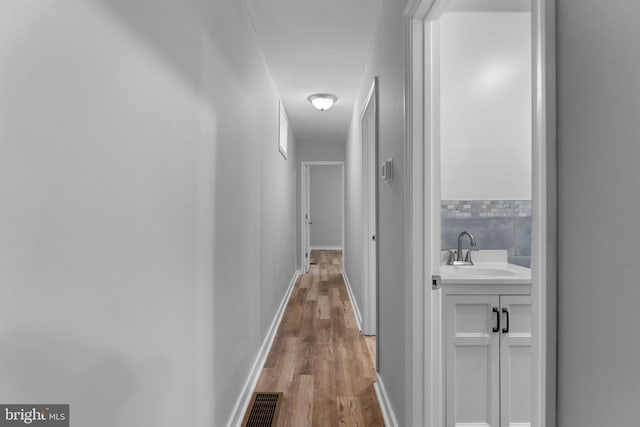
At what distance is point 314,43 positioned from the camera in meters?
2.88

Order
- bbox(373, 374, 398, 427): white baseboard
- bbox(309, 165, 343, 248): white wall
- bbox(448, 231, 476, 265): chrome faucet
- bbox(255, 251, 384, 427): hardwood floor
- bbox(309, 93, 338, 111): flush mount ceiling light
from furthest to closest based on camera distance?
bbox(309, 165, 343, 248): white wall → bbox(309, 93, 338, 111): flush mount ceiling light → bbox(448, 231, 476, 265): chrome faucet → bbox(255, 251, 384, 427): hardwood floor → bbox(373, 374, 398, 427): white baseboard

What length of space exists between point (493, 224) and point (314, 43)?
1.91 meters

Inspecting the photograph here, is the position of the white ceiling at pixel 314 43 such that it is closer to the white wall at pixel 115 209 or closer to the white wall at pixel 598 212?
the white wall at pixel 115 209

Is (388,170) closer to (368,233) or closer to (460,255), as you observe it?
(460,255)

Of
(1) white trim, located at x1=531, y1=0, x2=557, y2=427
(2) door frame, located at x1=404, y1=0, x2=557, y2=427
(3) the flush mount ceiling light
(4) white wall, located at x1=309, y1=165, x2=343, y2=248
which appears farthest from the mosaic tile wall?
(4) white wall, located at x1=309, y1=165, x2=343, y2=248

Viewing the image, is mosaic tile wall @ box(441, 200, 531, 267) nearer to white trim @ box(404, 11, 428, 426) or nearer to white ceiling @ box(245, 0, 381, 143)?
white trim @ box(404, 11, 428, 426)

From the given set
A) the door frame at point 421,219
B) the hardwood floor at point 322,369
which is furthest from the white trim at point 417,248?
the hardwood floor at point 322,369

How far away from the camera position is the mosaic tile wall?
→ 2426mm

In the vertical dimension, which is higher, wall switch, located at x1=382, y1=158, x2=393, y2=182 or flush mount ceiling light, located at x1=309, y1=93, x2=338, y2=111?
flush mount ceiling light, located at x1=309, y1=93, x2=338, y2=111

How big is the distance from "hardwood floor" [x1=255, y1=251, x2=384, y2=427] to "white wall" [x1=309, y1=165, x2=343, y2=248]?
5.56 metres

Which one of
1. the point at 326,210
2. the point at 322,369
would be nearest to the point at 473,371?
the point at 322,369

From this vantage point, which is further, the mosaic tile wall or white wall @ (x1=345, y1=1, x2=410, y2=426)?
the mosaic tile wall

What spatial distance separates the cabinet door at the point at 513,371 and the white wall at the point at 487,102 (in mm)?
914

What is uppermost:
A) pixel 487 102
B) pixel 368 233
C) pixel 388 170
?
pixel 487 102
